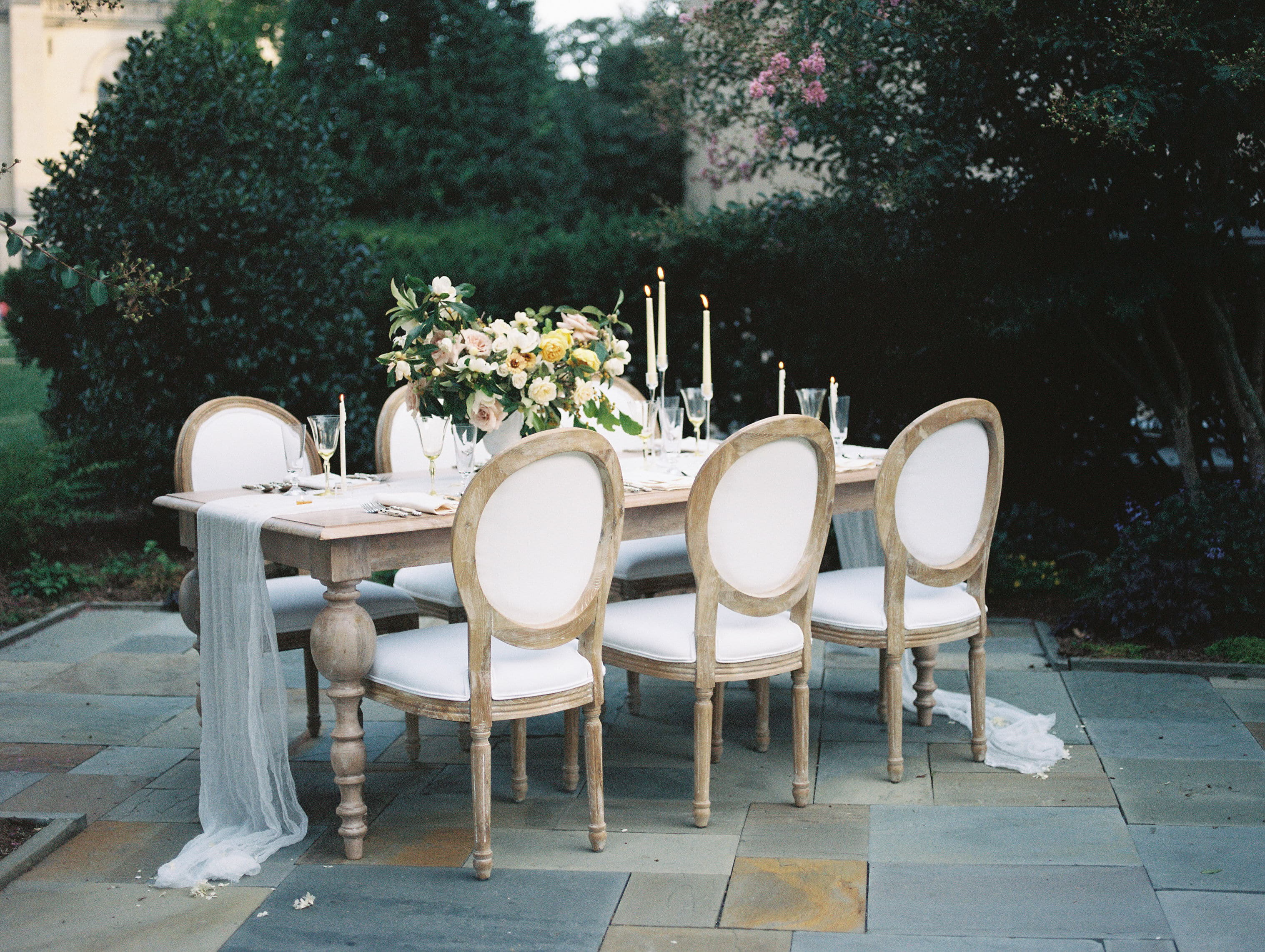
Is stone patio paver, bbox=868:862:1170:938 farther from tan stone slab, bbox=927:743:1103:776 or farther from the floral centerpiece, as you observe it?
the floral centerpiece

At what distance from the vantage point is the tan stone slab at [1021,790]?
3.68 metres

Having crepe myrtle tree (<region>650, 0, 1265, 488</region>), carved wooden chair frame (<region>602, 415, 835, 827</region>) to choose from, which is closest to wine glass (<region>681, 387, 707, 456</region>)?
carved wooden chair frame (<region>602, 415, 835, 827</region>)

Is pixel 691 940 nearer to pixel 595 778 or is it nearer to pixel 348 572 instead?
pixel 595 778

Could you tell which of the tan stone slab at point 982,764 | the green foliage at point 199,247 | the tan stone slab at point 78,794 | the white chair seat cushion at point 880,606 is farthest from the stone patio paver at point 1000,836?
the green foliage at point 199,247

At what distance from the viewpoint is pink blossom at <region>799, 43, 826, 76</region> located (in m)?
5.65

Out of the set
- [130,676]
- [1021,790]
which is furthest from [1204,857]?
[130,676]

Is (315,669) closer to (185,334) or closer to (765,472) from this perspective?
(765,472)

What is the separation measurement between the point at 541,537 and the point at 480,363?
59cm

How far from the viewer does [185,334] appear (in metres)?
6.58

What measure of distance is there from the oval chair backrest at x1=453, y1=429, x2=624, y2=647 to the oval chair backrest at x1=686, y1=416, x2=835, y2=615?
0.26m

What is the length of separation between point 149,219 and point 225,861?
4.13 meters

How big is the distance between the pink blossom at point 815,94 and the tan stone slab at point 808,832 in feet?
10.6

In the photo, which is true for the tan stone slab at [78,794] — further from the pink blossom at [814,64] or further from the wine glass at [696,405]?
the pink blossom at [814,64]

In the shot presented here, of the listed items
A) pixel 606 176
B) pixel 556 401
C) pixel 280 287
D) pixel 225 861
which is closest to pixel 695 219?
pixel 280 287
